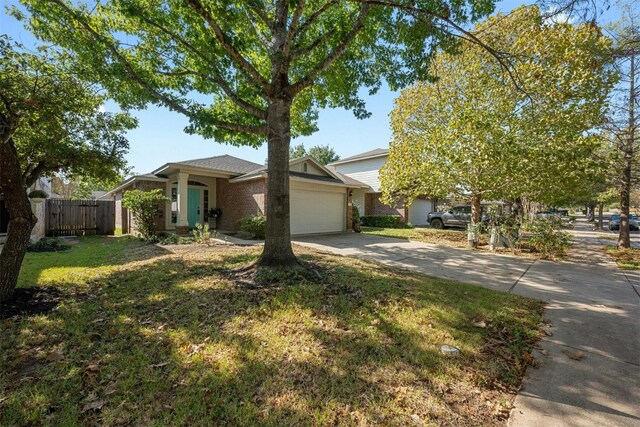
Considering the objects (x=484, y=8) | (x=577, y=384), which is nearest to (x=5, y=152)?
(x=577, y=384)

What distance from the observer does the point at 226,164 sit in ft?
50.0

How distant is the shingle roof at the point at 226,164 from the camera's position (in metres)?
13.9

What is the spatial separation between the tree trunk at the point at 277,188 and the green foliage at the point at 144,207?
26.0 ft

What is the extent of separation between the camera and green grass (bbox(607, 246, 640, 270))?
8.19 metres

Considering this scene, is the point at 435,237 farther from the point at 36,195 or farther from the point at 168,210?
the point at 36,195

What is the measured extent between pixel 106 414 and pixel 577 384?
3.96 metres

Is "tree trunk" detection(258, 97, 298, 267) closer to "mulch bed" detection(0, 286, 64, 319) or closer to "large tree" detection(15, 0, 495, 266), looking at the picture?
"large tree" detection(15, 0, 495, 266)

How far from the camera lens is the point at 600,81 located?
9.52 meters

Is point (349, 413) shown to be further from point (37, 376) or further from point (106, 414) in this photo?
point (37, 376)

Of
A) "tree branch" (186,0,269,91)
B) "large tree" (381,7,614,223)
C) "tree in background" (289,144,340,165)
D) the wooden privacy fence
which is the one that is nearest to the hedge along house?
the wooden privacy fence

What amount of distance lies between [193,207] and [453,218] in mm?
16532

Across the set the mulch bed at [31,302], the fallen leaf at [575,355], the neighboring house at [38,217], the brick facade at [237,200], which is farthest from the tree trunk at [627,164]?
the neighboring house at [38,217]

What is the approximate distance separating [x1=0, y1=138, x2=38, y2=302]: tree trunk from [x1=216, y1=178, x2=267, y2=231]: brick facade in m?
8.01

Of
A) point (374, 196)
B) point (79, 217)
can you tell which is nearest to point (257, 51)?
point (79, 217)
